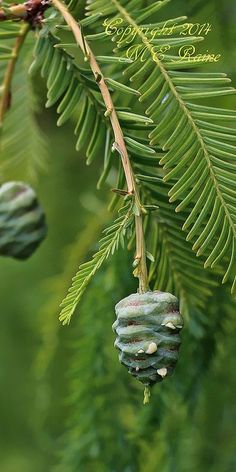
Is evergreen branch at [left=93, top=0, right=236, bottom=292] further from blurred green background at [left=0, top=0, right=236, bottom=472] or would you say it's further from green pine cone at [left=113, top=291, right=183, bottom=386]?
blurred green background at [left=0, top=0, right=236, bottom=472]

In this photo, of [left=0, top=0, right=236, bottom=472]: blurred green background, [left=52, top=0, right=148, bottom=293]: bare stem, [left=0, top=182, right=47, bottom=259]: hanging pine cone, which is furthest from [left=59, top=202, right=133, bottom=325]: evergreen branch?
[left=0, top=0, right=236, bottom=472]: blurred green background

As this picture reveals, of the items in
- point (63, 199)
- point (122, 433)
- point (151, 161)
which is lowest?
point (122, 433)

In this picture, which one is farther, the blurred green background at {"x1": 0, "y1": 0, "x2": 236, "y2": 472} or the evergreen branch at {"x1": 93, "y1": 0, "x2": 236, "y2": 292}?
the blurred green background at {"x1": 0, "y1": 0, "x2": 236, "y2": 472}

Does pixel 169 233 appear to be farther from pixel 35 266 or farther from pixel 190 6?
pixel 35 266

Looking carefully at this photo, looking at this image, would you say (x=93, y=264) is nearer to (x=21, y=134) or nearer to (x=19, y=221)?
(x=19, y=221)

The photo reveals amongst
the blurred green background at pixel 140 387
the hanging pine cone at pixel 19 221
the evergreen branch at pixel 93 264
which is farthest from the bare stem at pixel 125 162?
the blurred green background at pixel 140 387

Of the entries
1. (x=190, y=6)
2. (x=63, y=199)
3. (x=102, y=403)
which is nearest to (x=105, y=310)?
(x=102, y=403)

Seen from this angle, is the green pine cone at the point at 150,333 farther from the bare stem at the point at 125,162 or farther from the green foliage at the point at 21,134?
the green foliage at the point at 21,134

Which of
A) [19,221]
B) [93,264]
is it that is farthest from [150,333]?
[19,221]
